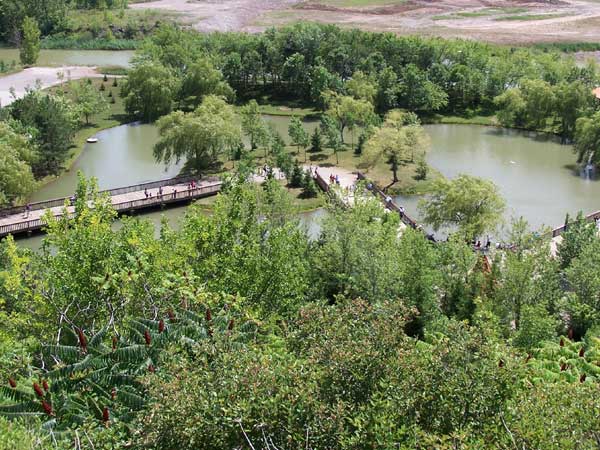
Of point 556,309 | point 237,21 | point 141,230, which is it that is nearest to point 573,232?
point 556,309

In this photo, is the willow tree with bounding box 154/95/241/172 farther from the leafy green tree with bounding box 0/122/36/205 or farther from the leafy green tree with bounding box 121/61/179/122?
the leafy green tree with bounding box 121/61/179/122

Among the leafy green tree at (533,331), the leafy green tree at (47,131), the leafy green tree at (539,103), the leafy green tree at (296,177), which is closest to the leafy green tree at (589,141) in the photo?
the leafy green tree at (539,103)

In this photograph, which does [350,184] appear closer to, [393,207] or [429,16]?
[393,207]

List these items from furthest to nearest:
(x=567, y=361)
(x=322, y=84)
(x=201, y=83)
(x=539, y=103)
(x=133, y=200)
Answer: (x=322, y=84)
(x=201, y=83)
(x=539, y=103)
(x=133, y=200)
(x=567, y=361)

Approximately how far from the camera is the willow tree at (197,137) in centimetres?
4300

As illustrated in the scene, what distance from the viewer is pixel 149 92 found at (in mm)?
54688

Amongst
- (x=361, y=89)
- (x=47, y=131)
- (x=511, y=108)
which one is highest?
(x=47, y=131)

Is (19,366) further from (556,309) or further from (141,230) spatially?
(556,309)

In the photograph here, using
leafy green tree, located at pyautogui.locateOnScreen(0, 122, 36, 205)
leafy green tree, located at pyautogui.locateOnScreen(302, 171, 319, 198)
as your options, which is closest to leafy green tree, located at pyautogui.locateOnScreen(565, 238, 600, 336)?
leafy green tree, located at pyautogui.locateOnScreen(302, 171, 319, 198)

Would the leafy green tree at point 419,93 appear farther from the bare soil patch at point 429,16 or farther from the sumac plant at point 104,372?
the sumac plant at point 104,372

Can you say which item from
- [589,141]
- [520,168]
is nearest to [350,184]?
[520,168]

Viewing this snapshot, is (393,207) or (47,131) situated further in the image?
(47,131)

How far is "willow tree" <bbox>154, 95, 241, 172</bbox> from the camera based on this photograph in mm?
43000

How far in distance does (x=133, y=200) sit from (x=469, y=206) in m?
17.9
